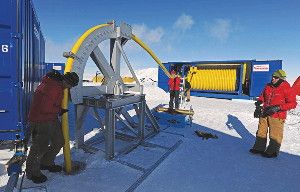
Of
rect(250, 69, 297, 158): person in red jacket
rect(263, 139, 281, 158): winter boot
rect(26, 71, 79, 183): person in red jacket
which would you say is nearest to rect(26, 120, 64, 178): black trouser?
rect(26, 71, 79, 183): person in red jacket

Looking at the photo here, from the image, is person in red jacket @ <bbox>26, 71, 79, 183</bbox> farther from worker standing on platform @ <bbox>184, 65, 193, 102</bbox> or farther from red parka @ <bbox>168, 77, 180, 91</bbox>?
worker standing on platform @ <bbox>184, 65, 193, 102</bbox>

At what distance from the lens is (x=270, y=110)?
5598mm

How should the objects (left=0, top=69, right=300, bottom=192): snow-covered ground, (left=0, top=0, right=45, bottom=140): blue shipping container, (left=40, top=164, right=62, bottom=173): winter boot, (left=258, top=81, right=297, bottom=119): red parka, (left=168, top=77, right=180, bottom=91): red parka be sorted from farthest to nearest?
(left=168, top=77, right=180, bottom=91): red parka, (left=258, top=81, right=297, bottom=119): red parka, (left=40, top=164, right=62, bottom=173): winter boot, (left=0, top=69, right=300, bottom=192): snow-covered ground, (left=0, top=0, right=45, bottom=140): blue shipping container

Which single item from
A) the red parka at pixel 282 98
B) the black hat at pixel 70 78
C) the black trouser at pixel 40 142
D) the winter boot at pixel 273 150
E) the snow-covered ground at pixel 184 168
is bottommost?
the snow-covered ground at pixel 184 168

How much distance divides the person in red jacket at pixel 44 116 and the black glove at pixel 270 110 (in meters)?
4.48

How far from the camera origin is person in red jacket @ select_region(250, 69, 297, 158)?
5.52 meters

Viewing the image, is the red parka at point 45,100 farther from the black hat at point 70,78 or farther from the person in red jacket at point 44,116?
the black hat at point 70,78

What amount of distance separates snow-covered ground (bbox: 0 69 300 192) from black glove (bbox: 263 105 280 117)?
1.09 meters

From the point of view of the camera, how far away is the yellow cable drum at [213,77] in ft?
54.3

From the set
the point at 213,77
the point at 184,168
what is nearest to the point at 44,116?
the point at 184,168

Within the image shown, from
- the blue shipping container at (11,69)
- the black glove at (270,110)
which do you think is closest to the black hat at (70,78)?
the blue shipping container at (11,69)

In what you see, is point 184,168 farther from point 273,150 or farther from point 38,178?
point 38,178

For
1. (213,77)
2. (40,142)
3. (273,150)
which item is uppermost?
(213,77)

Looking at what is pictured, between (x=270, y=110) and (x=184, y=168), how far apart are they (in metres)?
2.54
